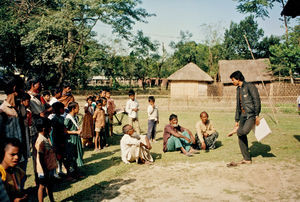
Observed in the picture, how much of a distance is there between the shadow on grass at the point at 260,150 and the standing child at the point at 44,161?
535 centimetres

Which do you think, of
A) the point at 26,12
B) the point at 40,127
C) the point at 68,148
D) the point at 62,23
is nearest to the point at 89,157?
the point at 68,148

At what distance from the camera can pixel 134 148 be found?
21.2 ft

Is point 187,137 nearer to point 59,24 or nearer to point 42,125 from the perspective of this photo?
point 42,125

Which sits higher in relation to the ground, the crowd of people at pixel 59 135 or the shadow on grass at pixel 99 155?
the crowd of people at pixel 59 135

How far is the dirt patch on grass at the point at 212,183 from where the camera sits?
14.1ft

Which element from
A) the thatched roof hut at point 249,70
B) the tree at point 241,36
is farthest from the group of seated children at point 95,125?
the tree at point 241,36

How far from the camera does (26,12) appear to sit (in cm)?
2280

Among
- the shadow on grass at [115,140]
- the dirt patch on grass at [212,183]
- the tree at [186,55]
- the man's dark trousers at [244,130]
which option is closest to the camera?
the dirt patch on grass at [212,183]

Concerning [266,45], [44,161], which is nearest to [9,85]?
[44,161]

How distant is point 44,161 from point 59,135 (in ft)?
3.50

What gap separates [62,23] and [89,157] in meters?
17.1

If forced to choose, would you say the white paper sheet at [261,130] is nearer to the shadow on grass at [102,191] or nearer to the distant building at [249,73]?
the shadow on grass at [102,191]

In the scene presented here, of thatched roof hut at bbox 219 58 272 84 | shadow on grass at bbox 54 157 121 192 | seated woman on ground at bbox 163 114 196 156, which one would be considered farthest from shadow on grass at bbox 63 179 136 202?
thatched roof hut at bbox 219 58 272 84

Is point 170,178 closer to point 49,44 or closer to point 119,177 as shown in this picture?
point 119,177
